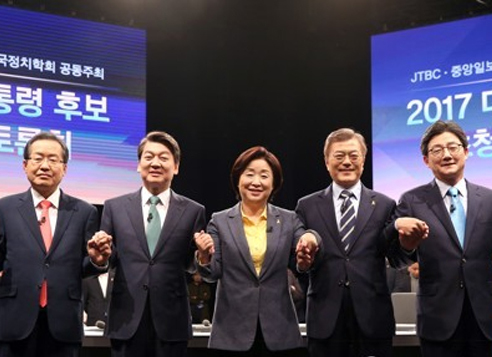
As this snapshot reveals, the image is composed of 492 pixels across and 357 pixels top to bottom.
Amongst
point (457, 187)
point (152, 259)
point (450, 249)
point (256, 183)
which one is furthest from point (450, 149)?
point (152, 259)

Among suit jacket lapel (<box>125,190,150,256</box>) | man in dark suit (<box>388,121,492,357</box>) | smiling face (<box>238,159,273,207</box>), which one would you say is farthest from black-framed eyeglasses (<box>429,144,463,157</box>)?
suit jacket lapel (<box>125,190,150,256</box>)

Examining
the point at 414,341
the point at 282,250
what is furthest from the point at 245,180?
the point at 414,341

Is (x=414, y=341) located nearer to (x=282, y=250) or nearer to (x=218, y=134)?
(x=282, y=250)

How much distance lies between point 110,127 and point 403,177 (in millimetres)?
2875

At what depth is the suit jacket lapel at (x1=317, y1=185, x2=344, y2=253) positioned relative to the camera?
4022 mm

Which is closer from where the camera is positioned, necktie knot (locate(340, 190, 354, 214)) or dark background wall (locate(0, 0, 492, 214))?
necktie knot (locate(340, 190, 354, 214))

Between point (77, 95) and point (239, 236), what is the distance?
4.16 m

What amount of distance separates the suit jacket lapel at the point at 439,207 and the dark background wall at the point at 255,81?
4.27m

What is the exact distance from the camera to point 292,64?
8.77 meters

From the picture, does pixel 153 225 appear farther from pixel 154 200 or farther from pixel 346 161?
pixel 346 161

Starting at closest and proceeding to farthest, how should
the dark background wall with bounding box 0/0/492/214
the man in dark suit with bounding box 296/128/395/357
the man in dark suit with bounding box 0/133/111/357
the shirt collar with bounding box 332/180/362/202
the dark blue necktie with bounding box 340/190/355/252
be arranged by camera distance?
the man in dark suit with bounding box 0/133/111/357 < the man in dark suit with bounding box 296/128/395/357 < the dark blue necktie with bounding box 340/190/355/252 < the shirt collar with bounding box 332/180/362/202 < the dark background wall with bounding box 0/0/492/214

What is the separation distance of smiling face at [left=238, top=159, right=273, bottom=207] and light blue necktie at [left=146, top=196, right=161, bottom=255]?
0.44 meters

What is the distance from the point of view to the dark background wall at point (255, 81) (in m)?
8.48

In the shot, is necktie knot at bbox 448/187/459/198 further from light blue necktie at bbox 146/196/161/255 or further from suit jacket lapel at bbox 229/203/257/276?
light blue necktie at bbox 146/196/161/255
